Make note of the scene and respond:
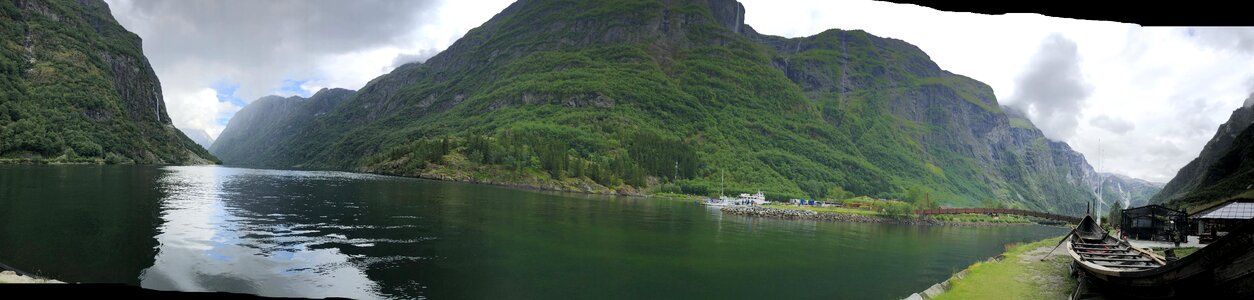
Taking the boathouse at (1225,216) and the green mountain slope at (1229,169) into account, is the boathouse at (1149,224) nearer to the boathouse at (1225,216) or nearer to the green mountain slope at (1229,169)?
the boathouse at (1225,216)

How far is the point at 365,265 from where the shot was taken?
26000 mm

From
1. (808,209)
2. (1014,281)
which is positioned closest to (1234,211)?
(1014,281)

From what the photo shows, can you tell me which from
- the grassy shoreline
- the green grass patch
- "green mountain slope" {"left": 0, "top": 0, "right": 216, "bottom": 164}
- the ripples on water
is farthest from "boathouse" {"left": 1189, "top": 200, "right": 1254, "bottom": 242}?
"green mountain slope" {"left": 0, "top": 0, "right": 216, "bottom": 164}

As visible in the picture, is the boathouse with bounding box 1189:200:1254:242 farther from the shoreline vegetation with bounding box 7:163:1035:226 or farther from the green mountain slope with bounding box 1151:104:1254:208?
the shoreline vegetation with bounding box 7:163:1035:226

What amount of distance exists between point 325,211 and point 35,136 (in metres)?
124

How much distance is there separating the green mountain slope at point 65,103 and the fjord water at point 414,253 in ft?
343

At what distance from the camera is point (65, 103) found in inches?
6024

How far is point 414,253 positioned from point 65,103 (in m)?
185

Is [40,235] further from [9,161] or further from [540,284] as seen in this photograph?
[9,161]

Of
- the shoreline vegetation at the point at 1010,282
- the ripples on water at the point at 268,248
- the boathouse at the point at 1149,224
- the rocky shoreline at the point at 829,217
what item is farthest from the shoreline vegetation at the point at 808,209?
the ripples on water at the point at 268,248

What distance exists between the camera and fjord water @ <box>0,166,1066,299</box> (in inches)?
912

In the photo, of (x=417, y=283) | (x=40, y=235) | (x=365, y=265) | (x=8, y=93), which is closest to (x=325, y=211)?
(x=40, y=235)

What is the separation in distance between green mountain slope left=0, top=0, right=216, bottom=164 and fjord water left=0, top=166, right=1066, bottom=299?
4113 inches

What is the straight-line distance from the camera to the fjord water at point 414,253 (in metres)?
23.2
